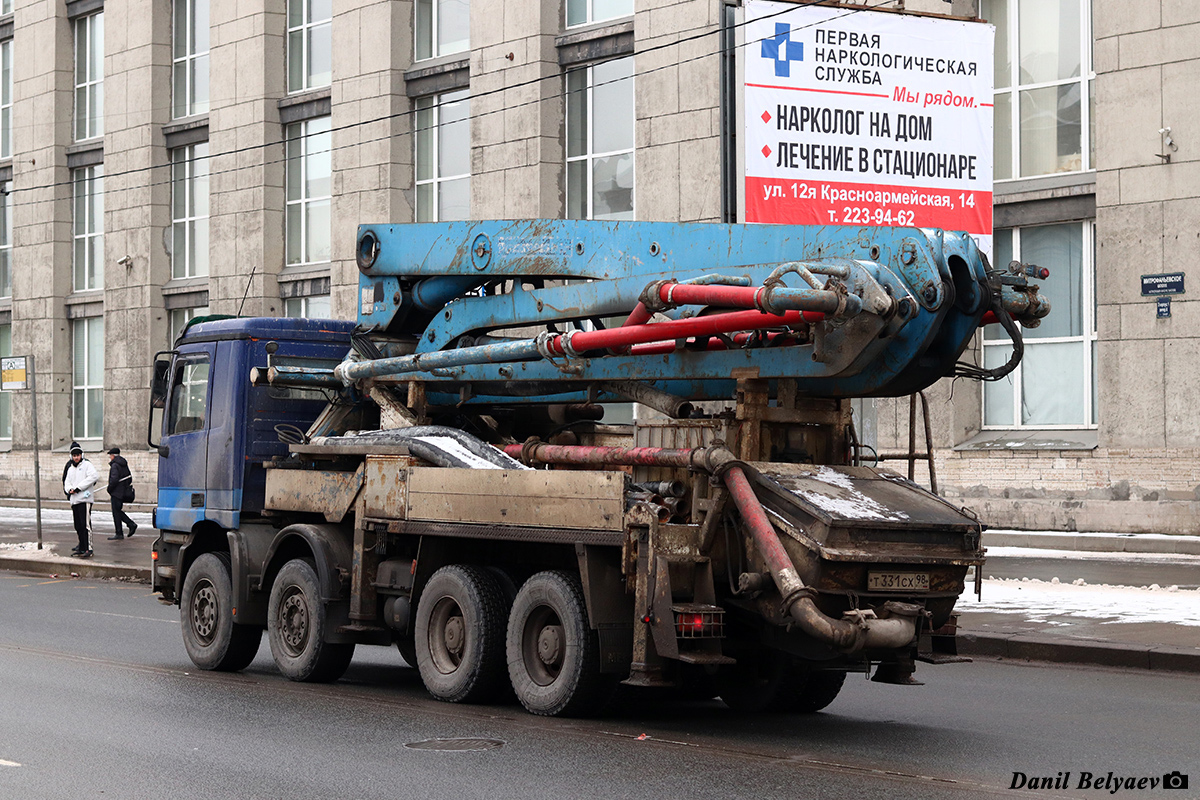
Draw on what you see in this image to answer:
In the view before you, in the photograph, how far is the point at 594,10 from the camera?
90.6 feet

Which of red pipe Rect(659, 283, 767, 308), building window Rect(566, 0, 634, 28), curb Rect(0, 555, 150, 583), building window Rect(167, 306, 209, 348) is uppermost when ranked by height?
building window Rect(566, 0, 634, 28)

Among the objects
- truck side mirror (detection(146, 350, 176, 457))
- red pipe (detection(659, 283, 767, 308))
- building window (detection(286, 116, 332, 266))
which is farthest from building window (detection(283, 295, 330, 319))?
red pipe (detection(659, 283, 767, 308))

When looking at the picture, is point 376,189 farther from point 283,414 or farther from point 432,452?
point 432,452

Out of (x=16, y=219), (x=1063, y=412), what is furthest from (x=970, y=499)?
(x=16, y=219)

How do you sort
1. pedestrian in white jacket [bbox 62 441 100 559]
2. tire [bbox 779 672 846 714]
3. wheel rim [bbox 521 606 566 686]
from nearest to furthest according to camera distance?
wheel rim [bbox 521 606 566 686], tire [bbox 779 672 846 714], pedestrian in white jacket [bbox 62 441 100 559]

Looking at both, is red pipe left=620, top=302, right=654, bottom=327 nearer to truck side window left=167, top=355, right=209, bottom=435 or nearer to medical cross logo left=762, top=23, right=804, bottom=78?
truck side window left=167, top=355, right=209, bottom=435

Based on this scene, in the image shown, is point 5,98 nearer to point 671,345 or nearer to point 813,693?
point 671,345

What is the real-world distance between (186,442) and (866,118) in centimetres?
780

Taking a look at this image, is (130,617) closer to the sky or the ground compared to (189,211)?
closer to the ground

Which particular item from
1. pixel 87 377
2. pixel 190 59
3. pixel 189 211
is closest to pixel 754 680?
pixel 189 211

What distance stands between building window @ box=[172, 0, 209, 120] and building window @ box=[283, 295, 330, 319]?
5.54 meters

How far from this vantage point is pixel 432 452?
10.8 metres

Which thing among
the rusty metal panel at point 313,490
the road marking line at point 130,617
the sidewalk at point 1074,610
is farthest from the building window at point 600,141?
the rusty metal panel at point 313,490

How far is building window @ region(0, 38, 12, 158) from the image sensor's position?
1638 inches
